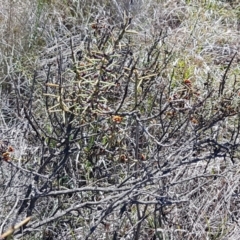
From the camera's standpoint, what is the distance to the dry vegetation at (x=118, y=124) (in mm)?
1859

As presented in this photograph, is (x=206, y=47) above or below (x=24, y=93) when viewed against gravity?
above

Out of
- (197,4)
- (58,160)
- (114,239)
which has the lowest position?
(114,239)

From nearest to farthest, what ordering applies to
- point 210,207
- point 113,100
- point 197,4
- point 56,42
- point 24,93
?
point 210,207 < point 113,100 < point 24,93 < point 56,42 < point 197,4

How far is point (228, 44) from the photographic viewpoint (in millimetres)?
3451

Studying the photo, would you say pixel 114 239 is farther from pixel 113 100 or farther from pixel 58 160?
pixel 113 100

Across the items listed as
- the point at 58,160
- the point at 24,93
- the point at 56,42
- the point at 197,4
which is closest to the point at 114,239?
the point at 58,160

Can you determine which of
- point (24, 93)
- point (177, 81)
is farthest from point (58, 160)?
point (177, 81)

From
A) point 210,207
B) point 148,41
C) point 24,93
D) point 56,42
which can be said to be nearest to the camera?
point 210,207

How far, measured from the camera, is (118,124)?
2.21 meters

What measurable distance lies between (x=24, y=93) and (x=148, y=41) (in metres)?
0.80

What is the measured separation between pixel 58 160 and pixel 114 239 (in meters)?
0.34

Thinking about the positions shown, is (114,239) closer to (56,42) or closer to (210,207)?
(210,207)

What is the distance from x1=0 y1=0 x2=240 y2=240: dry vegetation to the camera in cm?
186

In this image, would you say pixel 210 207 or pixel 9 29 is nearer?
pixel 210 207
